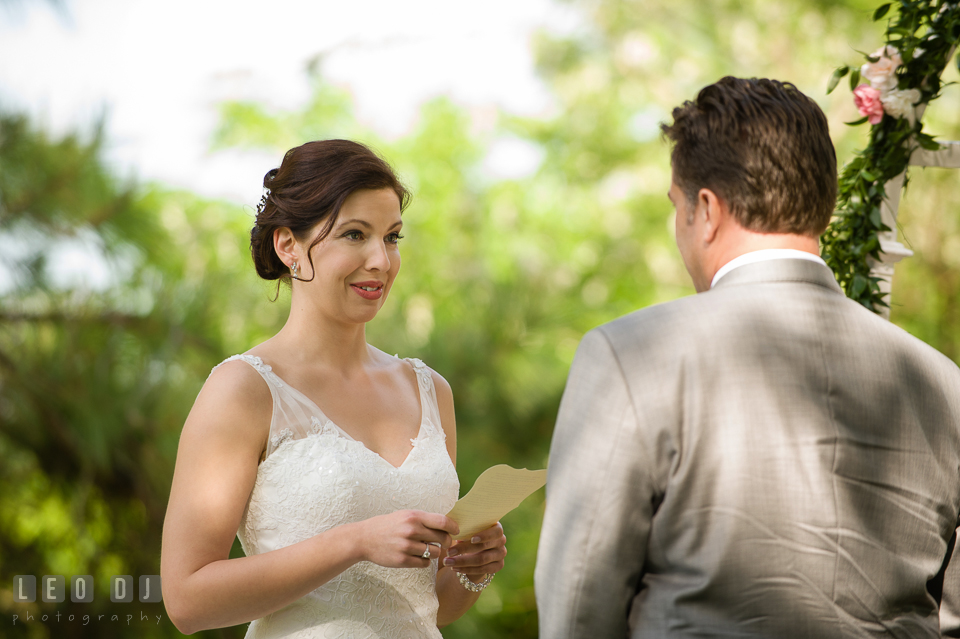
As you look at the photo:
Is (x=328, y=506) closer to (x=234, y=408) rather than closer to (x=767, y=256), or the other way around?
(x=234, y=408)

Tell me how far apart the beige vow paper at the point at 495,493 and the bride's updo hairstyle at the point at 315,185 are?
759 millimetres

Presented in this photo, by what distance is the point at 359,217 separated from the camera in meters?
1.95

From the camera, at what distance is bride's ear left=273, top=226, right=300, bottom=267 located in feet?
6.55

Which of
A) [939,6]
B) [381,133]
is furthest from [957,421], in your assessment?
[381,133]

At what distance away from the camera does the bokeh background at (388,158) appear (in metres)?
3.12

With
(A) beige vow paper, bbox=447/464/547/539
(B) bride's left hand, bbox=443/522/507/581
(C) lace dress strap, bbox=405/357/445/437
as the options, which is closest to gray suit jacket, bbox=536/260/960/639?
(A) beige vow paper, bbox=447/464/547/539

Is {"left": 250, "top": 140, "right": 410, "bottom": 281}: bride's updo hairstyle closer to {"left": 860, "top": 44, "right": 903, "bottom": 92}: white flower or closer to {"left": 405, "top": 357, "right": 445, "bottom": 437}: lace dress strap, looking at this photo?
{"left": 405, "top": 357, "right": 445, "bottom": 437}: lace dress strap

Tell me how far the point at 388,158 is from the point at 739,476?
7.57 metres

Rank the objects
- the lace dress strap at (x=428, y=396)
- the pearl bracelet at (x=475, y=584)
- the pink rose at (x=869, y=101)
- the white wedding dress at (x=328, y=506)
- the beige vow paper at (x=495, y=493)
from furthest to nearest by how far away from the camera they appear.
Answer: the pink rose at (x=869, y=101), the lace dress strap at (x=428, y=396), the pearl bracelet at (x=475, y=584), the white wedding dress at (x=328, y=506), the beige vow paper at (x=495, y=493)

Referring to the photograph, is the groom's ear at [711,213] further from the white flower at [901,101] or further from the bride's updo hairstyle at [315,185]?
the white flower at [901,101]

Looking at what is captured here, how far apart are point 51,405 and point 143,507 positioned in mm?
596

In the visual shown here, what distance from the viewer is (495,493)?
5.08 feet

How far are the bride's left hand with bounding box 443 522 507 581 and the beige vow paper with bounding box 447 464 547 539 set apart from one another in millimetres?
169
